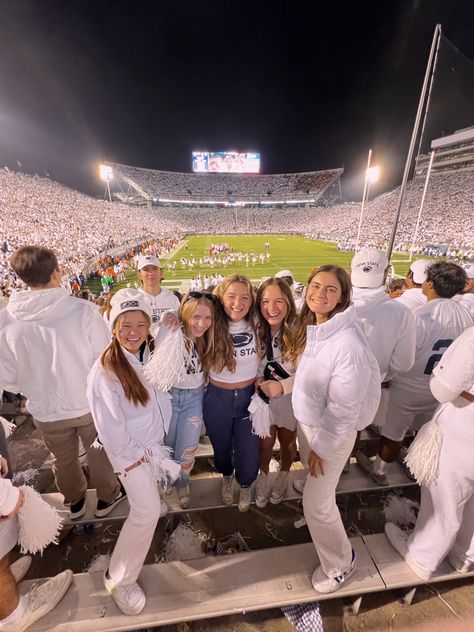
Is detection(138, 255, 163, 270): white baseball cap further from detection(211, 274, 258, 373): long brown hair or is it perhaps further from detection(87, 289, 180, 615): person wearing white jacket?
detection(87, 289, 180, 615): person wearing white jacket

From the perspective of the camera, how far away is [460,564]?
223 centimetres

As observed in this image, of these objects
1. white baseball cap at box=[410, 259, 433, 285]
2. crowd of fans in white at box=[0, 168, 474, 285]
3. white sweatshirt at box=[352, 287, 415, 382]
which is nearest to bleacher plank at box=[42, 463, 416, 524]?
white sweatshirt at box=[352, 287, 415, 382]

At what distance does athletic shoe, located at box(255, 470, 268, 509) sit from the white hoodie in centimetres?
186

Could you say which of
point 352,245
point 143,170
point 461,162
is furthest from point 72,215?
point 461,162

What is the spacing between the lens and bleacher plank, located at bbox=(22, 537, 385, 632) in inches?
76.3

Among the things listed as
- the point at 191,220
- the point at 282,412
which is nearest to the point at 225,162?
the point at 191,220

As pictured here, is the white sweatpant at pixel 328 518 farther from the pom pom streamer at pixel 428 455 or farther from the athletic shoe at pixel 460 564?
the athletic shoe at pixel 460 564

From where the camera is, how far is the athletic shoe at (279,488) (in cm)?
292

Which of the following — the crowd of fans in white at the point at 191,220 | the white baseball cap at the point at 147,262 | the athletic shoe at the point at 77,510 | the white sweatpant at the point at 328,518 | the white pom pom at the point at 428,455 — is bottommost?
the athletic shoe at the point at 77,510

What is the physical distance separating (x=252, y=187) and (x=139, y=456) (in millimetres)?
86757

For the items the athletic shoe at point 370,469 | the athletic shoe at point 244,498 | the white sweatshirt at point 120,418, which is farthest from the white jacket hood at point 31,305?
the athletic shoe at point 370,469

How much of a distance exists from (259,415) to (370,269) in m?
1.77

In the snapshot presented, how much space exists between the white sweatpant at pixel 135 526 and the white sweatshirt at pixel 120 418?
0.52 ft

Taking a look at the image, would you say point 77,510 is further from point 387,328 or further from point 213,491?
point 387,328
